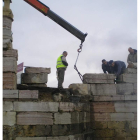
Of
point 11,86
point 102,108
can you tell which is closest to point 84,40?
point 102,108

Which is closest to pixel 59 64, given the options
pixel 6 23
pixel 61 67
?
pixel 61 67

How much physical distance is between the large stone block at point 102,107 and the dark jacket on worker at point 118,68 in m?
1.57

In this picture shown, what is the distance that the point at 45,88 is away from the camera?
9484 mm

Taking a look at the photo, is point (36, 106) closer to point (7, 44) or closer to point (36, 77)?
point (36, 77)

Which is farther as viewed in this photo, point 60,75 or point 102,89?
point 102,89

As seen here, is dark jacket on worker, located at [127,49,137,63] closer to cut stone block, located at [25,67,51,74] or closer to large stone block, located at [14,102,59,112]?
cut stone block, located at [25,67,51,74]

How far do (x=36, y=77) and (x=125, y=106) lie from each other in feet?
13.2

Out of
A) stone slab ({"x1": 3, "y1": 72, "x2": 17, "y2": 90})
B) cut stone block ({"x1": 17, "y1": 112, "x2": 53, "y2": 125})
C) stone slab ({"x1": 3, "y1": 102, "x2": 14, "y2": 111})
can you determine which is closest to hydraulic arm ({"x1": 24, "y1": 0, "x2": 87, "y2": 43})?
stone slab ({"x1": 3, "y1": 72, "x2": 17, "y2": 90})

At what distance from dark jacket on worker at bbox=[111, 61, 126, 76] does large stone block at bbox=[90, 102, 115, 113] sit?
1566 millimetres

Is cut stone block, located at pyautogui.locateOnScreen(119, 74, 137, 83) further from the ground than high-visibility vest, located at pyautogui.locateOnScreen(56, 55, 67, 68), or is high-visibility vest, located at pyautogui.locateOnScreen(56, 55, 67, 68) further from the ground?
high-visibility vest, located at pyautogui.locateOnScreen(56, 55, 67, 68)

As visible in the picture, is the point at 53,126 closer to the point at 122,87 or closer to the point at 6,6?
the point at 122,87

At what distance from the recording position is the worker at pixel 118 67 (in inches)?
446

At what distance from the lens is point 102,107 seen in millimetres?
10562

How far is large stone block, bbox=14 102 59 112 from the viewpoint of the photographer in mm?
8242
